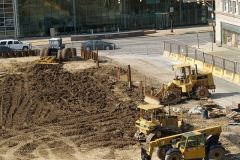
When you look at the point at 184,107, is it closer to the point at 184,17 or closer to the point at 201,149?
the point at 201,149

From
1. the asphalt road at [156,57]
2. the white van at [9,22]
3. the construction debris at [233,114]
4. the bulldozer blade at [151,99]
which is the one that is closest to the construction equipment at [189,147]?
the construction debris at [233,114]

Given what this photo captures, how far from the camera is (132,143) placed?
36438 mm

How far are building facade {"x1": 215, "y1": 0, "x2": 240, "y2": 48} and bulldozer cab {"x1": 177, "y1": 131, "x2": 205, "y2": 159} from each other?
3752cm

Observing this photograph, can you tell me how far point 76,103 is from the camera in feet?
151

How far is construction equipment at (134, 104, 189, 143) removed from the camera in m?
35.4

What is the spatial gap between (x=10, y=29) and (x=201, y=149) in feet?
196

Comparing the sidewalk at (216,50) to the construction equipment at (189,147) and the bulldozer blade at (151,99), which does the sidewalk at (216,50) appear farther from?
the construction equipment at (189,147)

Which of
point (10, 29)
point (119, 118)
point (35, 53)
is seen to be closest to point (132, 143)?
point (119, 118)

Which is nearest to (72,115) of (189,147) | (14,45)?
(189,147)

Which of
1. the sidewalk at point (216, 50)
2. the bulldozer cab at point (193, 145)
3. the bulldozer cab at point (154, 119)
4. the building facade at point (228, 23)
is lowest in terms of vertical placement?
the bulldozer cab at point (193, 145)

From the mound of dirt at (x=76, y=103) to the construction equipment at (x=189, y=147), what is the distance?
14.7 feet

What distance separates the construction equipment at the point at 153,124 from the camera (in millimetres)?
35406

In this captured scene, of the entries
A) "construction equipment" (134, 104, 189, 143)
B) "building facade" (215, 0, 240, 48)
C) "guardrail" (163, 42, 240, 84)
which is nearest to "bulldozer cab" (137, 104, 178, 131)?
"construction equipment" (134, 104, 189, 143)

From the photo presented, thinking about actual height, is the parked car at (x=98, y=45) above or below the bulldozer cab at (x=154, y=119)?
above
